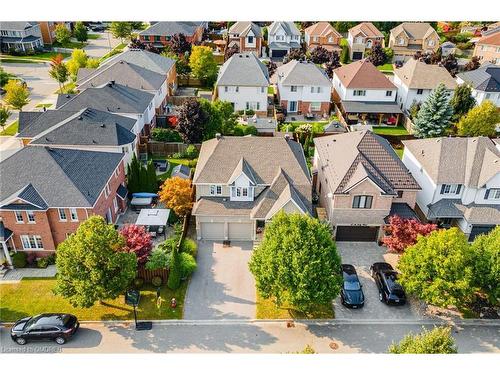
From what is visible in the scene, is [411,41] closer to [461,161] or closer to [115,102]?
[461,161]

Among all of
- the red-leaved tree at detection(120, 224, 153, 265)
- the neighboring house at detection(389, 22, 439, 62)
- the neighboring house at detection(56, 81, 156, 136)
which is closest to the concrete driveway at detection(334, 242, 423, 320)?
the red-leaved tree at detection(120, 224, 153, 265)

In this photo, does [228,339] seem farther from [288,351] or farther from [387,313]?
[387,313]

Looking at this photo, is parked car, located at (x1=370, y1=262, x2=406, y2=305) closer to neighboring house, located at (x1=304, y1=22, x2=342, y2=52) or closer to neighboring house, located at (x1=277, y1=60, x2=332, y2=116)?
neighboring house, located at (x1=277, y1=60, x2=332, y2=116)

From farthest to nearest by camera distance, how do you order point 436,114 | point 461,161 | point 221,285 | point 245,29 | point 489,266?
point 245,29, point 436,114, point 461,161, point 221,285, point 489,266

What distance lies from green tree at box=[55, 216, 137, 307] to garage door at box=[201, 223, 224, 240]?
10.8 meters

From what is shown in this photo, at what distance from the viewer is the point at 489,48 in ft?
A: 315

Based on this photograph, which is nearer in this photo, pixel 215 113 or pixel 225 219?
pixel 225 219

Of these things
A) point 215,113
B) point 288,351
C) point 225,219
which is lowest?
point 288,351

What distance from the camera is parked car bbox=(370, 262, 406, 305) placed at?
115ft

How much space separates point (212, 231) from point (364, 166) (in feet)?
51.3

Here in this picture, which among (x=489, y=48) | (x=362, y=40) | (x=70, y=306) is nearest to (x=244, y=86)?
(x=70, y=306)

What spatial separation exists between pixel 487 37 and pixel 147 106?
80327 mm

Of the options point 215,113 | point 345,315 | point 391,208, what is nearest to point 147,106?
point 215,113

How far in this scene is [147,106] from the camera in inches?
2281
